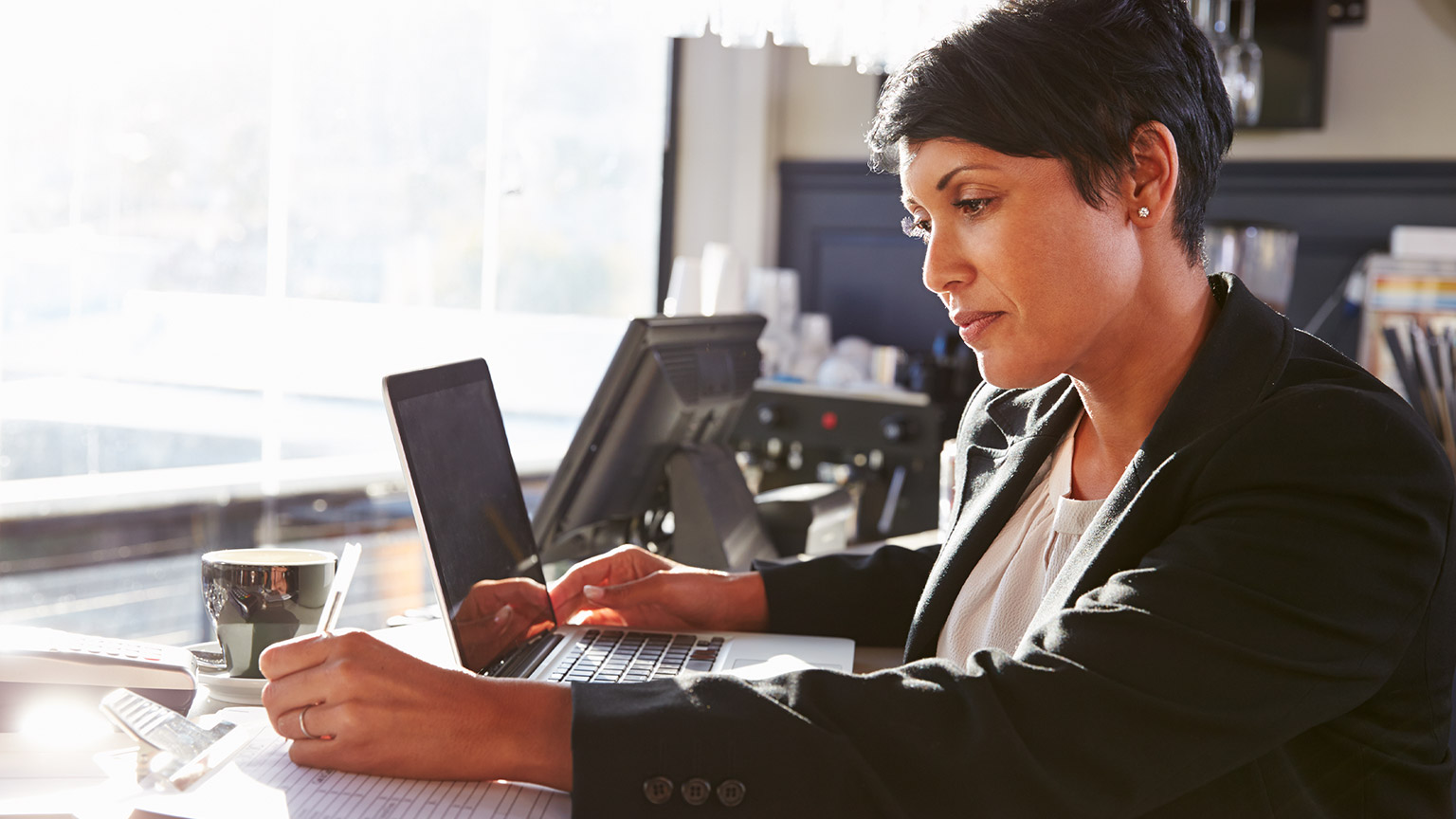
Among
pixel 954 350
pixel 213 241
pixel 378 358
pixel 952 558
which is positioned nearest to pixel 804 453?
pixel 954 350

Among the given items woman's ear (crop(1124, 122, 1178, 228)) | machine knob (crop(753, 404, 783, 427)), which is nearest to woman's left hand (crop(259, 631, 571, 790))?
woman's ear (crop(1124, 122, 1178, 228))

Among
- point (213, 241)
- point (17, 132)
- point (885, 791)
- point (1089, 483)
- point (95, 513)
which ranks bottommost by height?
point (95, 513)

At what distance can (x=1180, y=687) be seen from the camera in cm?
86

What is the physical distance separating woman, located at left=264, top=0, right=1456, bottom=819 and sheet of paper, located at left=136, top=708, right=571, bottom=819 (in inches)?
0.6

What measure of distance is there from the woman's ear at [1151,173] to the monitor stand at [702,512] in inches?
35.1

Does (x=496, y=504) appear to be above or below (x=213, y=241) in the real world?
below

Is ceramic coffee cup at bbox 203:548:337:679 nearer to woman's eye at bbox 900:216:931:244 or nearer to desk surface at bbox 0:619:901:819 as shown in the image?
desk surface at bbox 0:619:901:819

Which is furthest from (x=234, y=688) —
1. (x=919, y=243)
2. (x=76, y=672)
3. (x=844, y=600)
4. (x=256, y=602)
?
(x=919, y=243)

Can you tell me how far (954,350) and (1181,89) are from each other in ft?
8.51

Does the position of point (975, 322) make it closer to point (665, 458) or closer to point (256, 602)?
point (256, 602)

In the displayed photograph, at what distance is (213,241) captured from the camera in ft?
10.6

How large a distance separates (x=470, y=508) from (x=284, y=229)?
241cm

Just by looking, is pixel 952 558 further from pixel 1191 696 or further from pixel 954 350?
pixel 954 350

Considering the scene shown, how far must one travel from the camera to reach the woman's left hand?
888 millimetres
